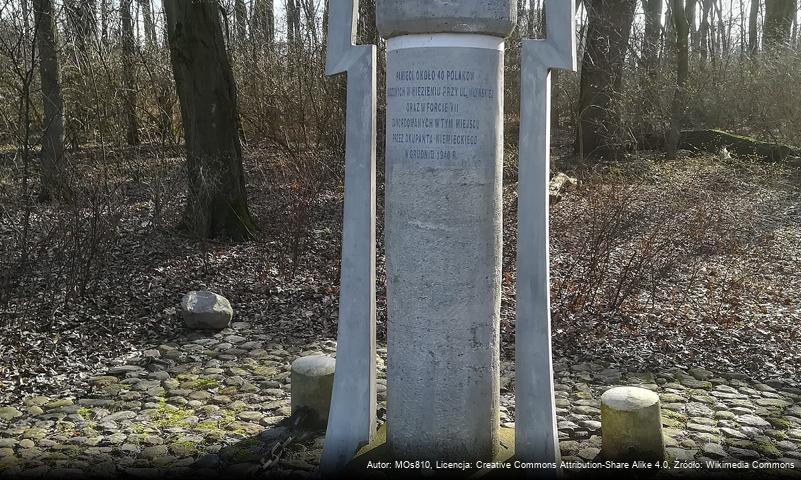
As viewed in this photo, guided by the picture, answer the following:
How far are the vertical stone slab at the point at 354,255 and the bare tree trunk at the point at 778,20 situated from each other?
16.9 m

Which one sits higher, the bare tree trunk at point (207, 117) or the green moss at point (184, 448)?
the bare tree trunk at point (207, 117)

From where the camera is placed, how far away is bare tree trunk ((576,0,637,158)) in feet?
53.7

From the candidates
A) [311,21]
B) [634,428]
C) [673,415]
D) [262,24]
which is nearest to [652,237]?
[673,415]

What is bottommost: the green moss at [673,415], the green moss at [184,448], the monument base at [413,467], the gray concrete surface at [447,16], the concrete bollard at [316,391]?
the green moss at [673,415]

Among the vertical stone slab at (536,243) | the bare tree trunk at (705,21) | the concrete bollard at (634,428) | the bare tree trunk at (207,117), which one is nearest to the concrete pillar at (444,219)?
the vertical stone slab at (536,243)

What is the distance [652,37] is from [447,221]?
1802 centimetres

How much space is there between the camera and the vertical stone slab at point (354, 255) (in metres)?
4.26

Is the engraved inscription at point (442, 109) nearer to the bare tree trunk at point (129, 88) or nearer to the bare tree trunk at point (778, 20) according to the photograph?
the bare tree trunk at point (129, 88)

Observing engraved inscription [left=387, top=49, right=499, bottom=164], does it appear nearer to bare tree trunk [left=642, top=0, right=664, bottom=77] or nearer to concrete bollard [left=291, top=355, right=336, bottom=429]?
concrete bollard [left=291, top=355, right=336, bottom=429]

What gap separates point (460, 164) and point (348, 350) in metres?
1.22

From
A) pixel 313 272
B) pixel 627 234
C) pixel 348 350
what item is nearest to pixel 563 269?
pixel 627 234

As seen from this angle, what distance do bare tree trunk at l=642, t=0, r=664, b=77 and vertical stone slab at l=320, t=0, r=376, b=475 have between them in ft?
50.1

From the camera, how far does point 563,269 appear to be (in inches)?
359

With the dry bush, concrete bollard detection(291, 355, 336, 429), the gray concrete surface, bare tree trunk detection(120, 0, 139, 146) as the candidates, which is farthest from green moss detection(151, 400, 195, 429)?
bare tree trunk detection(120, 0, 139, 146)
